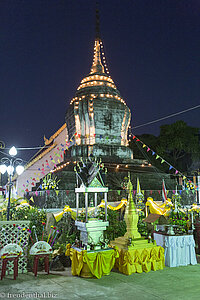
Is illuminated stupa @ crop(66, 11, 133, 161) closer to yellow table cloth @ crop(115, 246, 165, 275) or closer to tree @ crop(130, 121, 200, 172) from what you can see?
tree @ crop(130, 121, 200, 172)

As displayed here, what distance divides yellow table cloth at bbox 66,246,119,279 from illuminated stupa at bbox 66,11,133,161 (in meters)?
14.8

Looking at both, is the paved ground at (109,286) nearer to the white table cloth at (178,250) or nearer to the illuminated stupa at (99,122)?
the white table cloth at (178,250)

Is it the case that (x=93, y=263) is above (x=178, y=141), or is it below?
below

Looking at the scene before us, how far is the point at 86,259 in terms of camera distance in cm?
632

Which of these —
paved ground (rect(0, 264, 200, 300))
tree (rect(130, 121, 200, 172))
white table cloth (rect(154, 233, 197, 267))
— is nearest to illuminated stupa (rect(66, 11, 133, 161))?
tree (rect(130, 121, 200, 172))

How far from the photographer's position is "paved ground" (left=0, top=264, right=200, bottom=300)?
5.18m

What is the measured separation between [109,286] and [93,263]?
2.66ft

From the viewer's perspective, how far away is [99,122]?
22.9 m

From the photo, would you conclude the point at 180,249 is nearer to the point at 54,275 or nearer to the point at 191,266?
the point at 191,266

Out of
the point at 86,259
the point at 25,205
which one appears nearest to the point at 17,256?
the point at 86,259

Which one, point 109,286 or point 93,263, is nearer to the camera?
point 109,286

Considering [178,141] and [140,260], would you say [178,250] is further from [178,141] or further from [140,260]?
[178,141]

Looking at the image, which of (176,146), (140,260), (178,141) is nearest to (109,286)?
(140,260)

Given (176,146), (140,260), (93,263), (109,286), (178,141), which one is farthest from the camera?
(176,146)
